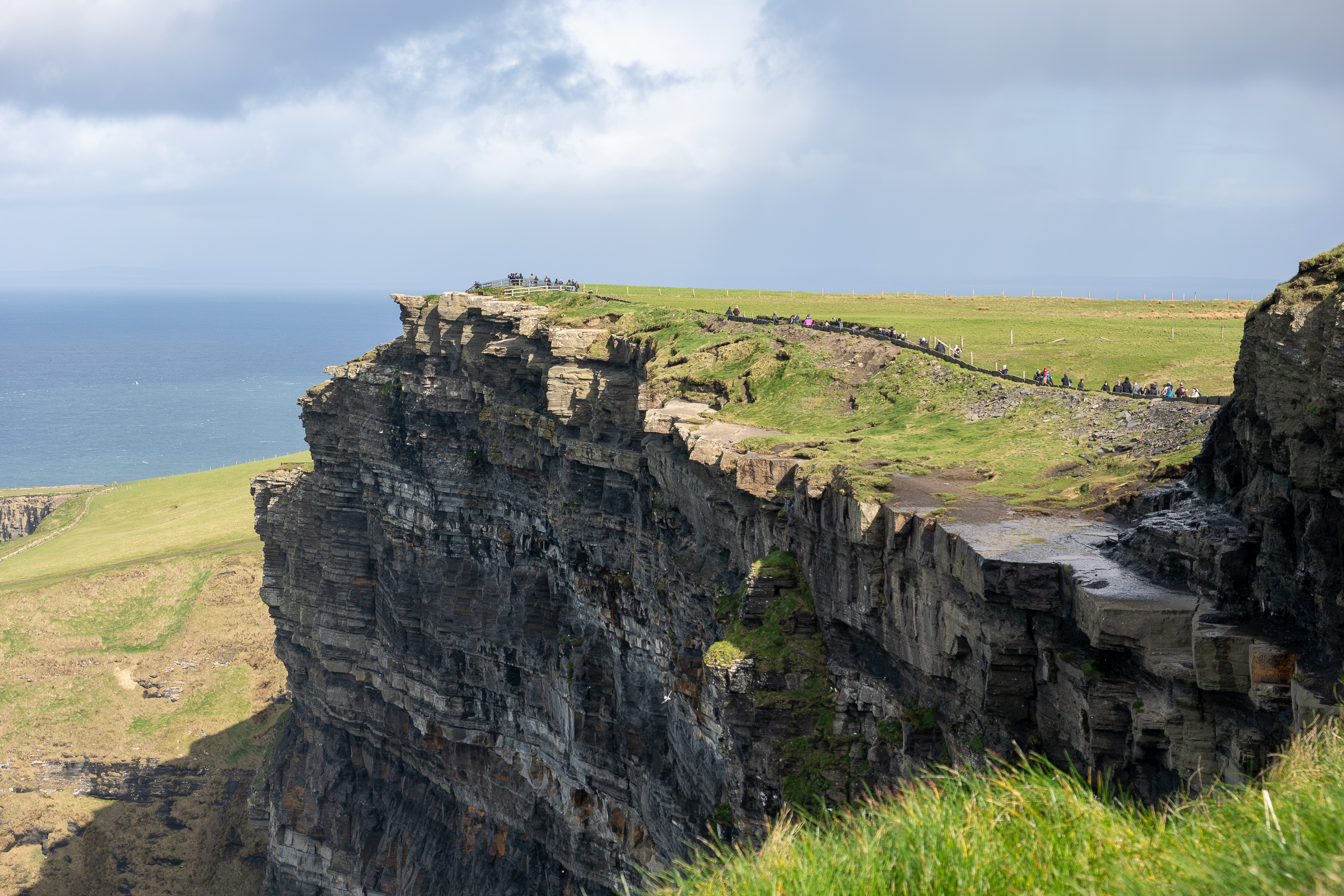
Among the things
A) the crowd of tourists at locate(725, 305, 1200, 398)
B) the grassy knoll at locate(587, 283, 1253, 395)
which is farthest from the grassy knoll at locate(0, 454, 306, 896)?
the crowd of tourists at locate(725, 305, 1200, 398)

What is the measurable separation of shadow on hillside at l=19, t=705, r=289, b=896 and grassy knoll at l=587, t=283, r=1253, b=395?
47335 millimetres

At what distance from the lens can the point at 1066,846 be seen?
13.0 m

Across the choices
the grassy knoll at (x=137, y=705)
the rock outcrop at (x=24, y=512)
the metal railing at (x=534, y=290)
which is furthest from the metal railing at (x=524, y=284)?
the rock outcrop at (x=24, y=512)

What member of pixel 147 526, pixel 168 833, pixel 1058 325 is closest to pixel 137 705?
pixel 168 833

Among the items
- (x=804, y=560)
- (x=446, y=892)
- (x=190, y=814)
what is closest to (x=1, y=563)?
(x=190, y=814)

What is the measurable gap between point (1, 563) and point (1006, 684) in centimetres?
12709

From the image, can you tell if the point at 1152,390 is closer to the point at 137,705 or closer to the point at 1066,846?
the point at 1066,846

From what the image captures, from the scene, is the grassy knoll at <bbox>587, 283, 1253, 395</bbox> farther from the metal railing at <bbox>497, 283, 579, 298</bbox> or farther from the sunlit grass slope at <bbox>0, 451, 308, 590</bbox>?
the sunlit grass slope at <bbox>0, 451, 308, 590</bbox>

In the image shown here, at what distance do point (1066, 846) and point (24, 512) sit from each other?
16506 cm

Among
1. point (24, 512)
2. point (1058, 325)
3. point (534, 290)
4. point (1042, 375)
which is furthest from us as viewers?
point (24, 512)

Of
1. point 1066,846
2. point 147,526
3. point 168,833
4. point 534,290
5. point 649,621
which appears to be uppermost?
point 534,290

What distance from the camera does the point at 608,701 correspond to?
52.2 m

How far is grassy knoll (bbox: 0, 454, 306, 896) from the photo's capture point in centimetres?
7456

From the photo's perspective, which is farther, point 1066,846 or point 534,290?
point 534,290
